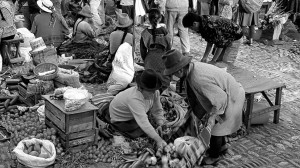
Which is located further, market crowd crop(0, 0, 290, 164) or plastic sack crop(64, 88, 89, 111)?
plastic sack crop(64, 88, 89, 111)

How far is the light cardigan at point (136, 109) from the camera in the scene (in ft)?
18.0

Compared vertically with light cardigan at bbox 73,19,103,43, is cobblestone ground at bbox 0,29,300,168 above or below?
below

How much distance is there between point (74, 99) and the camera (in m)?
5.52

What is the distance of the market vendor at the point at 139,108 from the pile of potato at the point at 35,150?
1063mm

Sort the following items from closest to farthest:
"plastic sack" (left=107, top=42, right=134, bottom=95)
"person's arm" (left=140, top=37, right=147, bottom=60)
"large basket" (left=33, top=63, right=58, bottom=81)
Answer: "large basket" (left=33, top=63, right=58, bottom=81)
"plastic sack" (left=107, top=42, right=134, bottom=95)
"person's arm" (left=140, top=37, right=147, bottom=60)

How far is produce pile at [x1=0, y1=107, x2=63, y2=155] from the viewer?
572 cm

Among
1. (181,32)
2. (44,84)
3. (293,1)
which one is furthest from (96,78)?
(293,1)

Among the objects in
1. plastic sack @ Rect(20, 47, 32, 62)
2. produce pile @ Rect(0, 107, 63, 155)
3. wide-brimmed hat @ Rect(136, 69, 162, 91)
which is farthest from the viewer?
plastic sack @ Rect(20, 47, 32, 62)

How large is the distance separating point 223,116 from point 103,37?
577 cm

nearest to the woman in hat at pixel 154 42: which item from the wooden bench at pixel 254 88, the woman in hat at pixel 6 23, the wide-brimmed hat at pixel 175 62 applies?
the wooden bench at pixel 254 88

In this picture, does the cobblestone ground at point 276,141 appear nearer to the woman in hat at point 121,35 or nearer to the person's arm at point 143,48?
the person's arm at point 143,48

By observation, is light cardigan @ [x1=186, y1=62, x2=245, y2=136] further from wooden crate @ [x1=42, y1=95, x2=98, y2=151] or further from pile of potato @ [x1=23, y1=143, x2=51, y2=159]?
pile of potato @ [x1=23, y1=143, x2=51, y2=159]

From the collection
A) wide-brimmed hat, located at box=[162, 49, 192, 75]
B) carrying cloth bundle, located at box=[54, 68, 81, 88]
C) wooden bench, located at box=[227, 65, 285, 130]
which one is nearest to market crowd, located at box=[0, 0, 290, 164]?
wide-brimmed hat, located at box=[162, 49, 192, 75]

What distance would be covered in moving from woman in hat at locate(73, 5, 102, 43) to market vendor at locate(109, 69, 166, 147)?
11.9 feet
